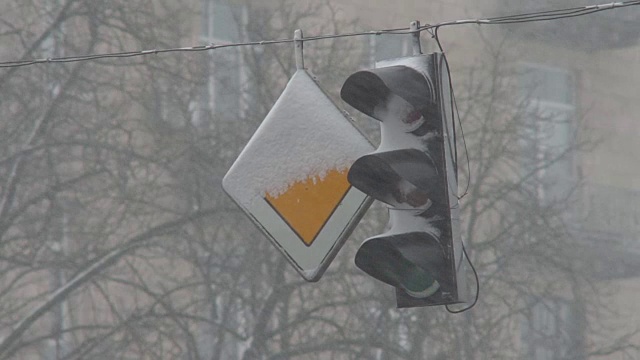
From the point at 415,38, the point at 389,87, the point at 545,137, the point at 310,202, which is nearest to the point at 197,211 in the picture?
the point at 545,137

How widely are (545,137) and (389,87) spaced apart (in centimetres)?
522

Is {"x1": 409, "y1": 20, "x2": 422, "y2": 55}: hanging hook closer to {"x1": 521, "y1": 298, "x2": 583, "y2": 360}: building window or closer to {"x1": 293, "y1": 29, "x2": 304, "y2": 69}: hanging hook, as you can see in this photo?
{"x1": 293, "y1": 29, "x2": 304, "y2": 69}: hanging hook

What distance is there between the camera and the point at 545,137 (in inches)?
316

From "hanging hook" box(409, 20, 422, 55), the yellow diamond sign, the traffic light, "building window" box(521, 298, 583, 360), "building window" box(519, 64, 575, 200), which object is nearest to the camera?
the traffic light

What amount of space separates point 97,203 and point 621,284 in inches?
121

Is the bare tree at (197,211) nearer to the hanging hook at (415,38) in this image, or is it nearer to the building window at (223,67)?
the building window at (223,67)

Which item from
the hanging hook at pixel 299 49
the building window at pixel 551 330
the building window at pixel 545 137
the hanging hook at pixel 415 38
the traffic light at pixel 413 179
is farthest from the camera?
the building window at pixel 545 137

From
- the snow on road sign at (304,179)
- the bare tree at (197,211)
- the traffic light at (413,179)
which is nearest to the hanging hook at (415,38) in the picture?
the traffic light at (413,179)

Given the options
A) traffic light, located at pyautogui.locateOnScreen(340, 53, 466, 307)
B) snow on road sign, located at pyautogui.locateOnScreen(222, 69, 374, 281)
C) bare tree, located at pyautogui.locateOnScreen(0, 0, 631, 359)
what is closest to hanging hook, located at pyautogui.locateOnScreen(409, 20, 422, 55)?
traffic light, located at pyautogui.locateOnScreen(340, 53, 466, 307)

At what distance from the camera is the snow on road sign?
11.7 ft

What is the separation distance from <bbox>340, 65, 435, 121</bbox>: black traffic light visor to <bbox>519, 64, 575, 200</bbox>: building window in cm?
513

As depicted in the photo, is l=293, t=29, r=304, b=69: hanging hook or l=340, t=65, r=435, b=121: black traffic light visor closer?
l=340, t=65, r=435, b=121: black traffic light visor

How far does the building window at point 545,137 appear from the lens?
8.02 metres

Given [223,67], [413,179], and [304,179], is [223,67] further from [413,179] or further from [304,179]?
[413,179]
